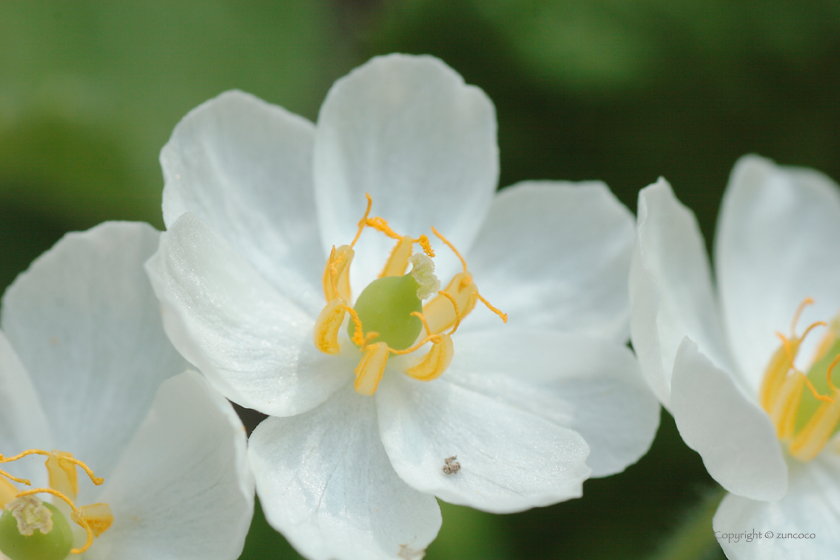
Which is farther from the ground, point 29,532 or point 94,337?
point 94,337

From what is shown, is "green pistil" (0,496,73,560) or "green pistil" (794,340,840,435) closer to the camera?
"green pistil" (0,496,73,560)

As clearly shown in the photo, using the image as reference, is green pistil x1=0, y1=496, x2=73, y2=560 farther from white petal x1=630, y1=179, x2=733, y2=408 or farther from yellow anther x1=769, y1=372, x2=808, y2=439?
yellow anther x1=769, y1=372, x2=808, y2=439

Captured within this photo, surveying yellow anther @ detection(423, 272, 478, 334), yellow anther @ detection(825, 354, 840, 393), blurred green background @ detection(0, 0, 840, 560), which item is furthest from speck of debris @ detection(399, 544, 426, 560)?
blurred green background @ detection(0, 0, 840, 560)

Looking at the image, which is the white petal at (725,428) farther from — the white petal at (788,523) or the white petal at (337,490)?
the white petal at (337,490)

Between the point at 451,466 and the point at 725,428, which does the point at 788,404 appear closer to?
the point at 725,428

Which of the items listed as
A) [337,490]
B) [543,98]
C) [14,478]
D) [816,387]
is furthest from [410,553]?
[543,98]

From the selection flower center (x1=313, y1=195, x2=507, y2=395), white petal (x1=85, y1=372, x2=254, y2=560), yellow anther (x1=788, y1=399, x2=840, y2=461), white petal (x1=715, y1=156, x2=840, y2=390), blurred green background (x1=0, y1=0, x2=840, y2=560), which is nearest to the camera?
white petal (x1=85, y1=372, x2=254, y2=560)

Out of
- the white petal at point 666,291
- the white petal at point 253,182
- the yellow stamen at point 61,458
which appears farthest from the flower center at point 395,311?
the yellow stamen at point 61,458
